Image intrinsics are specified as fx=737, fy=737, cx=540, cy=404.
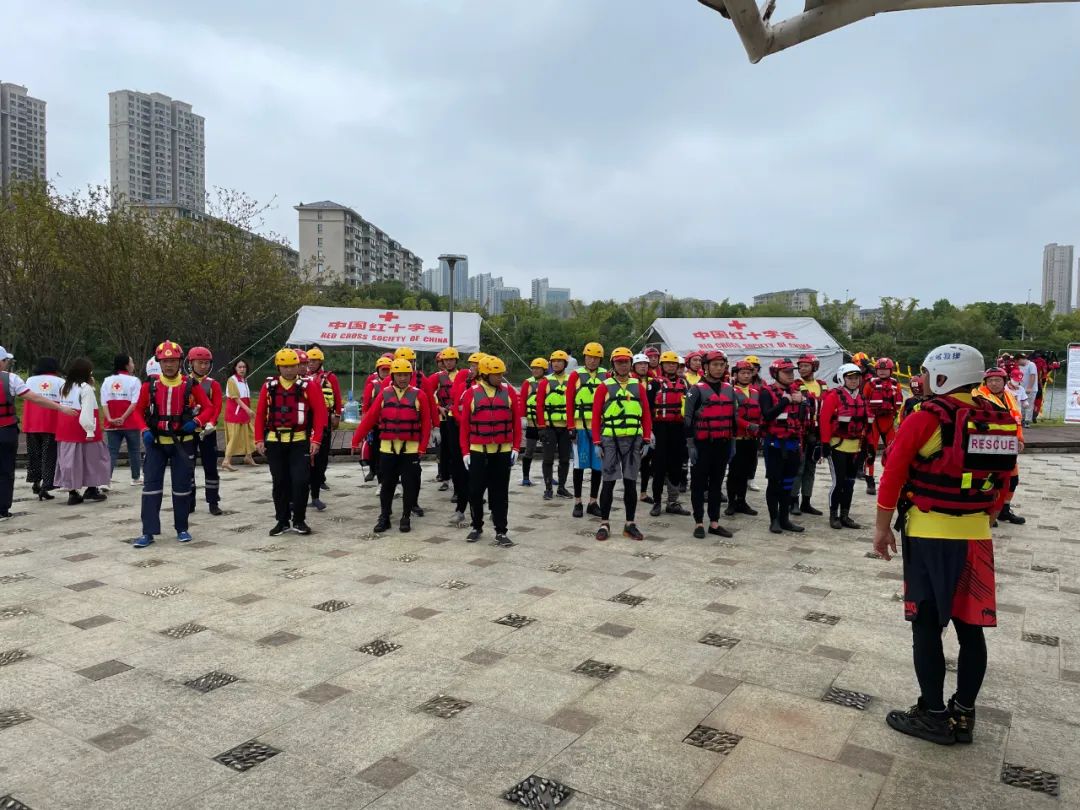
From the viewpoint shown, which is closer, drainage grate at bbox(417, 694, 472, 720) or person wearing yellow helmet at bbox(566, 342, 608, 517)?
drainage grate at bbox(417, 694, 472, 720)

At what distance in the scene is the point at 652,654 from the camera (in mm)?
4344

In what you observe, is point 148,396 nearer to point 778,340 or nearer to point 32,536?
point 32,536

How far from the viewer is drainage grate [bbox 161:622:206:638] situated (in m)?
4.62

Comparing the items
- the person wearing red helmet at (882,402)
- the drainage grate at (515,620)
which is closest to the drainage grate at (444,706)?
the drainage grate at (515,620)

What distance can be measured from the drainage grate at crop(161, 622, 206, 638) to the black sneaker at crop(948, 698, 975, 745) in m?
4.26

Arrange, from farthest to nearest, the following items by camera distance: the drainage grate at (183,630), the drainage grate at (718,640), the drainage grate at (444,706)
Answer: the drainage grate at (183,630), the drainage grate at (718,640), the drainage grate at (444,706)

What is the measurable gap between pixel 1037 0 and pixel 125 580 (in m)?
6.50

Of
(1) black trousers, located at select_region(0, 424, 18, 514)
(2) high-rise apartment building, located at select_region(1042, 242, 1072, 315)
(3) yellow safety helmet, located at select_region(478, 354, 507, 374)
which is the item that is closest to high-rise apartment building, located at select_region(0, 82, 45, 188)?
(1) black trousers, located at select_region(0, 424, 18, 514)

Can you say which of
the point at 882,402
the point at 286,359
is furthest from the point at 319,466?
the point at 882,402

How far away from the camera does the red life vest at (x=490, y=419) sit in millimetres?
7000

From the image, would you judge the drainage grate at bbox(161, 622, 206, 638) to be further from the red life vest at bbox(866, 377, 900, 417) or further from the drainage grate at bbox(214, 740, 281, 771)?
the red life vest at bbox(866, 377, 900, 417)

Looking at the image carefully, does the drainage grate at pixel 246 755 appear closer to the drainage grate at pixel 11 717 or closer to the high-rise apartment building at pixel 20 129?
the drainage grate at pixel 11 717

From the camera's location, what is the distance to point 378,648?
441 cm

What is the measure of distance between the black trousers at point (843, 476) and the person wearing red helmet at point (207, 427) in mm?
6443
